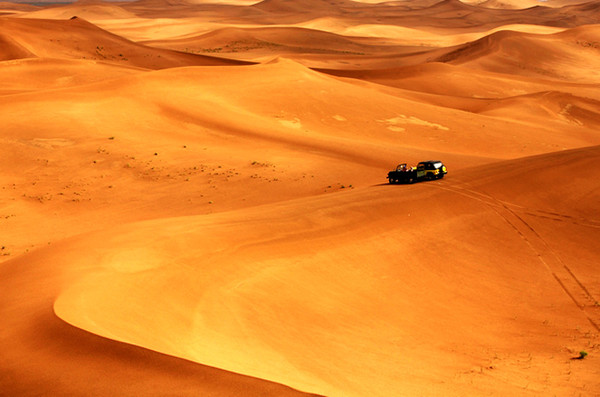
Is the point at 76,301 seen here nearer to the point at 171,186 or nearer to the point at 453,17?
the point at 171,186

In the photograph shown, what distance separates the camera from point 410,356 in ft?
31.6

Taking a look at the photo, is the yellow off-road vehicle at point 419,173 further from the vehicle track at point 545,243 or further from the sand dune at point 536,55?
the sand dune at point 536,55

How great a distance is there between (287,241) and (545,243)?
6.86 meters

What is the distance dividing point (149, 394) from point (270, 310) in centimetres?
426

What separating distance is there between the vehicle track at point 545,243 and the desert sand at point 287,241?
0.22ft

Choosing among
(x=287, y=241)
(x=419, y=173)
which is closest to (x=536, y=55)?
(x=419, y=173)

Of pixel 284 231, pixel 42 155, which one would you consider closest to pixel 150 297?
pixel 284 231

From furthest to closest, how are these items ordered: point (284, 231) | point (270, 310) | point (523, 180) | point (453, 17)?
1. point (453, 17)
2. point (523, 180)
3. point (284, 231)
4. point (270, 310)

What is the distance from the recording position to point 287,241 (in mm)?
13844

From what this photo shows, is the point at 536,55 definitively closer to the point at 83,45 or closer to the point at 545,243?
the point at 83,45

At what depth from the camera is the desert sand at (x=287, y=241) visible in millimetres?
8078

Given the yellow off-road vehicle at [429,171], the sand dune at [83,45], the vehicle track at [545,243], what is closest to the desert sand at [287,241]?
the vehicle track at [545,243]

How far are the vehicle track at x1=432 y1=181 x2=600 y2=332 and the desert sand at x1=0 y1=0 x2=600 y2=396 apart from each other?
0.22 feet

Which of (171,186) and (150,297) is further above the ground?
(150,297)
